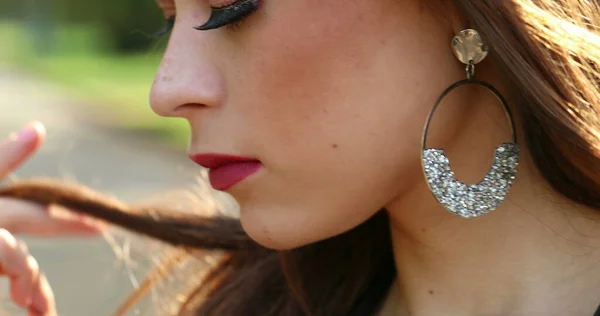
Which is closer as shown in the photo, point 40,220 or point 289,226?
point 289,226

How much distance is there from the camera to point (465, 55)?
1329 millimetres

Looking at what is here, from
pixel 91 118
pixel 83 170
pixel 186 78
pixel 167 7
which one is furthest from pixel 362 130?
pixel 91 118

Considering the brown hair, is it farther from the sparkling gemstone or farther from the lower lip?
the lower lip

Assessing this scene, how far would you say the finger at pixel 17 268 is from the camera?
5.62ft

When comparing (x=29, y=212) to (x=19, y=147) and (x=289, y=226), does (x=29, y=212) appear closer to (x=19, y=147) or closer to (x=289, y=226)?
(x=19, y=147)

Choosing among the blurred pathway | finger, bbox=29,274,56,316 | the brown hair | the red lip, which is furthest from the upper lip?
the blurred pathway

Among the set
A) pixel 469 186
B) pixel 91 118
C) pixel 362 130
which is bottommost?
pixel 91 118

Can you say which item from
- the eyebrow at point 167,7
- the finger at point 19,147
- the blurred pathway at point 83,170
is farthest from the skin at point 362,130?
the blurred pathway at point 83,170

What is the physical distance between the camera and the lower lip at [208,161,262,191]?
141 centimetres

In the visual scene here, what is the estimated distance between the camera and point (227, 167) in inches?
56.6

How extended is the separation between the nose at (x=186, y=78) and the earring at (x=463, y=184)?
32cm

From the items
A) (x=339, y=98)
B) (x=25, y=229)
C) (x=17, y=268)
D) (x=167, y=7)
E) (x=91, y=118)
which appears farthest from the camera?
(x=91, y=118)

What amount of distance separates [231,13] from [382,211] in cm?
58

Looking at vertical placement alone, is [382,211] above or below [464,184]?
below
